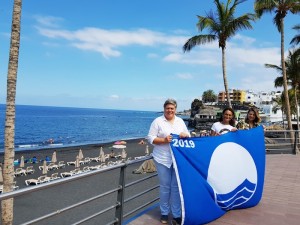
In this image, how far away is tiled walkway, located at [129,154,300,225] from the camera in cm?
460

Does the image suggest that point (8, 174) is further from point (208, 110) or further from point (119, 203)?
point (208, 110)

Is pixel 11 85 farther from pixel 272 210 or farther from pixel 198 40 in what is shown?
pixel 198 40

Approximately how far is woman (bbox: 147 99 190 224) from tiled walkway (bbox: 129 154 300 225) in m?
0.38

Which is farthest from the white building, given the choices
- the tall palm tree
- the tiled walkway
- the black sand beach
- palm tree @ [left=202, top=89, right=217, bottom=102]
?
the tiled walkway

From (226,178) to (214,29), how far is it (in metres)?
17.6

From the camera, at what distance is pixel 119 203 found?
4.02 m

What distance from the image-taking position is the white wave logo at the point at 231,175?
15.0 feet

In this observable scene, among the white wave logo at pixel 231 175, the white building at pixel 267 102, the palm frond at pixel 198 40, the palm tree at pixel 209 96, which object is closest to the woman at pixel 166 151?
the white wave logo at pixel 231 175

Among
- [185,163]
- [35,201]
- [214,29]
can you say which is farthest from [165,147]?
[214,29]

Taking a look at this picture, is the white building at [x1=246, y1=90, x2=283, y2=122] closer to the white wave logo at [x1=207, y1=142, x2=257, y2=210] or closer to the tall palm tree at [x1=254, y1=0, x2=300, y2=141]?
the tall palm tree at [x1=254, y1=0, x2=300, y2=141]

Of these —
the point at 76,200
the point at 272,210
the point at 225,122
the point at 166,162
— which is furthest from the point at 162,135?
the point at 76,200

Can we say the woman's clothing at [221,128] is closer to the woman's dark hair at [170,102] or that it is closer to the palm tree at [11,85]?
the woman's dark hair at [170,102]

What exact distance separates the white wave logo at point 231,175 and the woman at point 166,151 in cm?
57

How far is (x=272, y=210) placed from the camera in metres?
5.23
